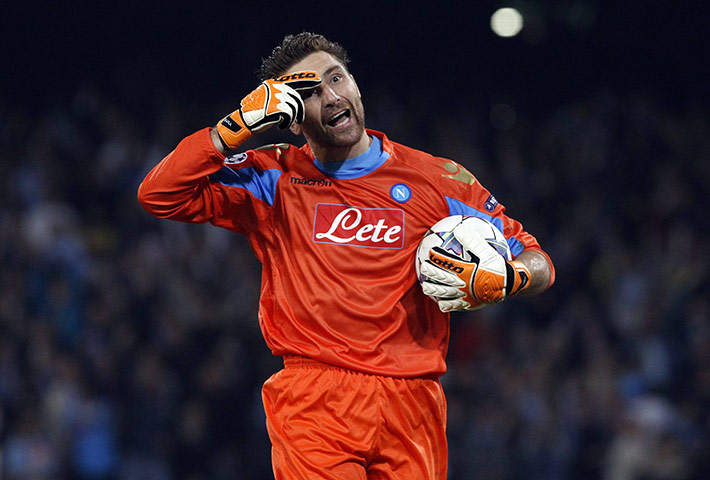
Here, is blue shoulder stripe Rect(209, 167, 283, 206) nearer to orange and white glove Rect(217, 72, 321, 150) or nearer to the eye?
orange and white glove Rect(217, 72, 321, 150)

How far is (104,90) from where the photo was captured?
1073 centimetres

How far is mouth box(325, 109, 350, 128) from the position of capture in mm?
3398

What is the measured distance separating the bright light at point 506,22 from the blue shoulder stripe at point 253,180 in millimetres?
8743

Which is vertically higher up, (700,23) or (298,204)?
(700,23)

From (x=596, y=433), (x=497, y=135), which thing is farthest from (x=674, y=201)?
(x=596, y=433)

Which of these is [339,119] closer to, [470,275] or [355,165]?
[355,165]

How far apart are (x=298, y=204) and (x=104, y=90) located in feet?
26.2

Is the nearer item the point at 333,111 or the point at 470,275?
the point at 470,275

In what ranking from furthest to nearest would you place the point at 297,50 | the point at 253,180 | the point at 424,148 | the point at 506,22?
the point at 506,22
the point at 424,148
the point at 297,50
the point at 253,180

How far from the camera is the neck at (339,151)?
346cm

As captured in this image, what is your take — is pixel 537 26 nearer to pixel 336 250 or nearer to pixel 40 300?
pixel 40 300

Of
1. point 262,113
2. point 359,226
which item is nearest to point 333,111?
point 262,113

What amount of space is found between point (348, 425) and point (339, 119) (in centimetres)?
113

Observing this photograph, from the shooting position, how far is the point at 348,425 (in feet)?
10.4
